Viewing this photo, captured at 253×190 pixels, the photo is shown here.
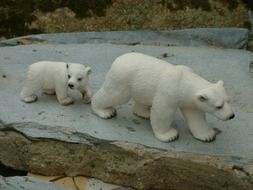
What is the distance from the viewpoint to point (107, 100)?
9.65 feet

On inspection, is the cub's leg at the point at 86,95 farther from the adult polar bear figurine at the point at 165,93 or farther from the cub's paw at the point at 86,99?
the adult polar bear figurine at the point at 165,93

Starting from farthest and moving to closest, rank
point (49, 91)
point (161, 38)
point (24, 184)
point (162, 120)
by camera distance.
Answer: point (161, 38), point (49, 91), point (162, 120), point (24, 184)

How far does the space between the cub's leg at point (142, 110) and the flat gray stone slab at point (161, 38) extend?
1010mm

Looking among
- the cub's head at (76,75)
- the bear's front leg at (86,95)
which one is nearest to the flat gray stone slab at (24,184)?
the cub's head at (76,75)

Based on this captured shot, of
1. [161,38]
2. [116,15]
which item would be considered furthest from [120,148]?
[116,15]

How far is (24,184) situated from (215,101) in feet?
2.95

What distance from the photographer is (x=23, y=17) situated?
173 inches

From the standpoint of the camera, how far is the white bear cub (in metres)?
2.94

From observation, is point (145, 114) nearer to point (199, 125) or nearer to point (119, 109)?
point (119, 109)

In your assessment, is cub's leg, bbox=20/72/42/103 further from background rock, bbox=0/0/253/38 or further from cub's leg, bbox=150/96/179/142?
background rock, bbox=0/0/253/38

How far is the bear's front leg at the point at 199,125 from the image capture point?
2842 mm

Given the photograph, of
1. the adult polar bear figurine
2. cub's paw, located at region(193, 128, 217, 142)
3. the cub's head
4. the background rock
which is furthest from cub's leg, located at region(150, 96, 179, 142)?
the background rock

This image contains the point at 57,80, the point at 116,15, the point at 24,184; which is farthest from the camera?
the point at 116,15

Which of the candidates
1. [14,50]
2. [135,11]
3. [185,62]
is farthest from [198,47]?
[14,50]
